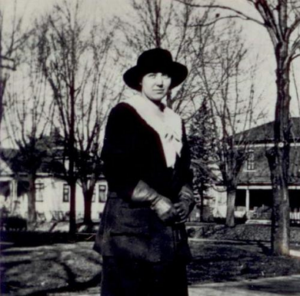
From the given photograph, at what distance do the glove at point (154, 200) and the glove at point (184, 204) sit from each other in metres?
0.05

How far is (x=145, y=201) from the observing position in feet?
10.8

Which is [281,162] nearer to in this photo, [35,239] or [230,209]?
[35,239]

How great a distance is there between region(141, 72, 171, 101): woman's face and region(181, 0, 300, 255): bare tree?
35.6ft

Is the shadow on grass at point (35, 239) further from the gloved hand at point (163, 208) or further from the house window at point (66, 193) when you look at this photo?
the house window at point (66, 193)

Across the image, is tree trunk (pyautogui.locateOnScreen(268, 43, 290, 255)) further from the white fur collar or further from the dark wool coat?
the dark wool coat

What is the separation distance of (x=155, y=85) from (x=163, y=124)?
0.21 m

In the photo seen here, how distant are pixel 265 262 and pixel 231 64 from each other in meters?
14.8

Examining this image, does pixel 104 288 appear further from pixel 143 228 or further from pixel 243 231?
pixel 243 231

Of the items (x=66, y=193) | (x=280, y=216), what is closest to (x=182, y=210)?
(x=280, y=216)

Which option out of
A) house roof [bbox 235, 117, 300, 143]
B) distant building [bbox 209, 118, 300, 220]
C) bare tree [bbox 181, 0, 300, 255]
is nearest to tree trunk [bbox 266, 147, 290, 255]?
bare tree [bbox 181, 0, 300, 255]

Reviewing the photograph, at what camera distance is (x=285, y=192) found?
14430 mm

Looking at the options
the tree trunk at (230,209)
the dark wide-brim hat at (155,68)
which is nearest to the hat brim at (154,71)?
the dark wide-brim hat at (155,68)

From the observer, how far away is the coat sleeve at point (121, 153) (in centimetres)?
326

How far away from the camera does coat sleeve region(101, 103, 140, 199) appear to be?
3.26 metres
